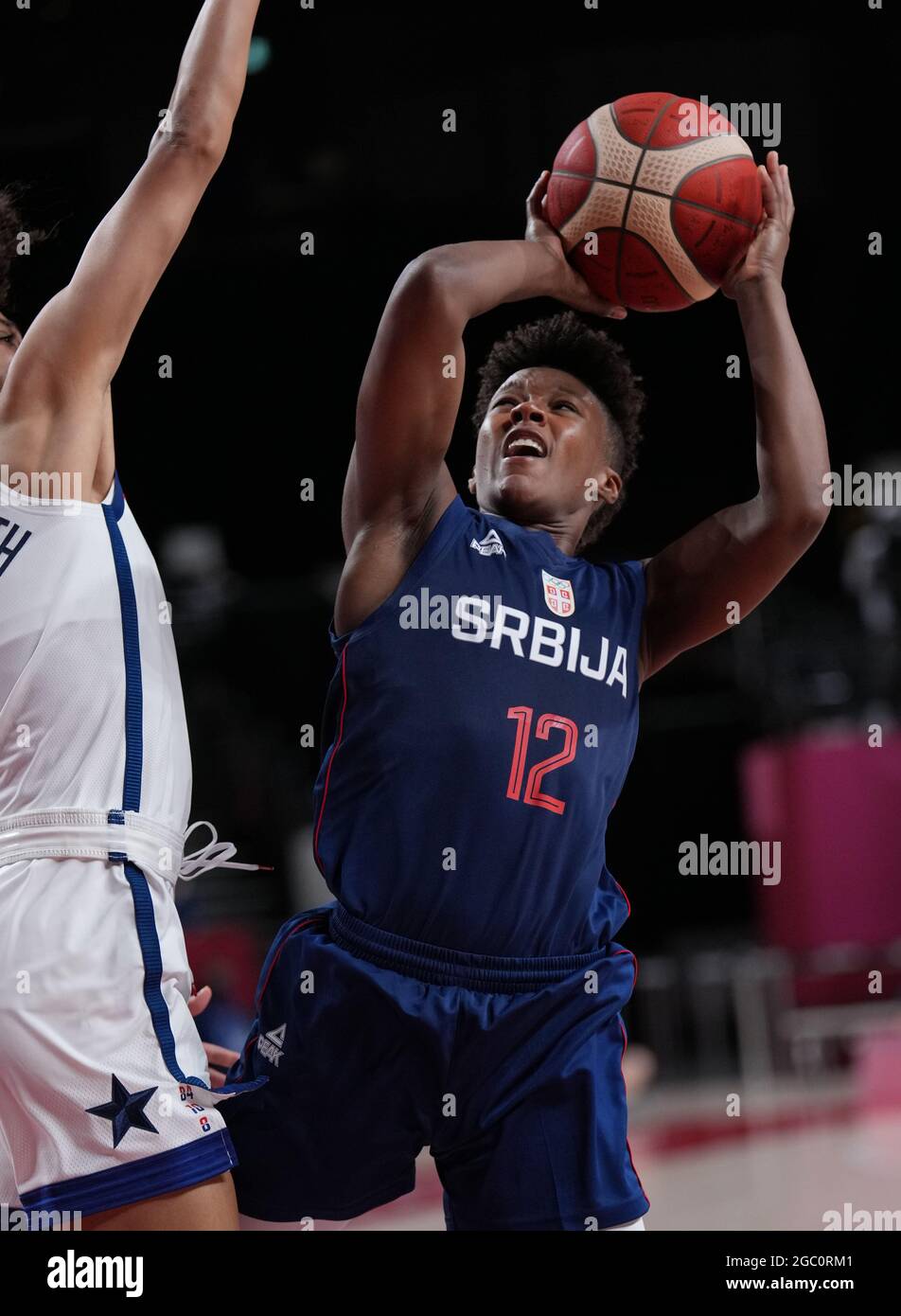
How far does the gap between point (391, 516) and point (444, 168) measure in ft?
22.7

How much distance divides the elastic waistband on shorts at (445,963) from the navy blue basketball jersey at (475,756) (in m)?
0.02

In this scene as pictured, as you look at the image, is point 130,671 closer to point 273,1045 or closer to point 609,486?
point 273,1045

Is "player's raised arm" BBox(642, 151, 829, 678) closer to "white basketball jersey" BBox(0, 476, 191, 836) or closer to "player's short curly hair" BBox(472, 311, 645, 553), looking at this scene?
"player's short curly hair" BBox(472, 311, 645, 553)

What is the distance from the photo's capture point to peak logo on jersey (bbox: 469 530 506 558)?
10.2ft

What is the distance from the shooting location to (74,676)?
2492mm

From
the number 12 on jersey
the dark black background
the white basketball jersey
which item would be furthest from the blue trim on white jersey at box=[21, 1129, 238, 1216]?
the dark black background

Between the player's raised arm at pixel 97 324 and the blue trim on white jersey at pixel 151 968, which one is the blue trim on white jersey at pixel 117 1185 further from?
the player's raised arm at pixel 97 324

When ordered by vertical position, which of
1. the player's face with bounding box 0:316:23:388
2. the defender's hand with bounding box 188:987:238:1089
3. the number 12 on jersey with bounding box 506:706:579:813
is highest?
the player's face with bounding box 0:316:23:388

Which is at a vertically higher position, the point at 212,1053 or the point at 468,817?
the point at 468,817

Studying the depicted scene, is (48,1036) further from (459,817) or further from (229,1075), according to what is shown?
(459,817)

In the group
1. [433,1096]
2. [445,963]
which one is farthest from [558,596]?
[433,1096]

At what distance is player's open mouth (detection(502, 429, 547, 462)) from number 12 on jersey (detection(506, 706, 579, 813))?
63 centimetres

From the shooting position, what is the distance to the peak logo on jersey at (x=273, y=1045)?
2.87 meters

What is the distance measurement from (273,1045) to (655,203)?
193 centimetres
